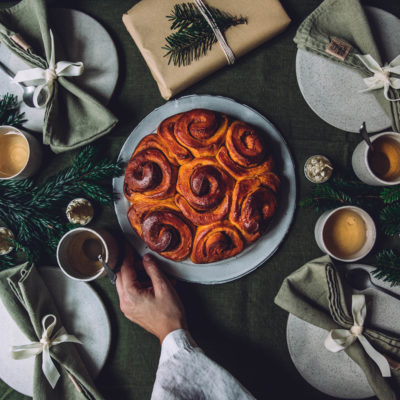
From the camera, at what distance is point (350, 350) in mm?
1111

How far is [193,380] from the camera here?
3.17ft

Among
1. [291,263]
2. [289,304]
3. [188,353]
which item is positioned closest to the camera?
[188,353]

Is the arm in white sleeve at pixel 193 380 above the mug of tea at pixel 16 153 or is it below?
below

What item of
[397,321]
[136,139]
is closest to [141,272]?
[136,139]

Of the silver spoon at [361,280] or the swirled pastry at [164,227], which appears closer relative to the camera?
the swirled pastry at [164,227]

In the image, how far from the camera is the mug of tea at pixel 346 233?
1.13 metres

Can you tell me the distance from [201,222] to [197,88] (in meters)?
0.57

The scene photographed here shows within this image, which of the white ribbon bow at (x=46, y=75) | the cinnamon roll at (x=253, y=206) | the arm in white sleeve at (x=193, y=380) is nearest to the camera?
the arm in white sleeve at (x=193, y=380)

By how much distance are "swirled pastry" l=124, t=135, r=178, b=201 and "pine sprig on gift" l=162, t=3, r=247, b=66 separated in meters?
0.36

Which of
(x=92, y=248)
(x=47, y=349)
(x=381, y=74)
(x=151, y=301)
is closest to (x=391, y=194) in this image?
(x=381, y=74)

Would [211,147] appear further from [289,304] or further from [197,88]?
[289,304]

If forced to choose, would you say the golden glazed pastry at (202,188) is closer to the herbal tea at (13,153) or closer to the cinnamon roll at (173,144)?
the cinnamon roll at (173,144)

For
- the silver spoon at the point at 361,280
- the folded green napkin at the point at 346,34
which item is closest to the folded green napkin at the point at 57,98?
the folded green napkin at the point at 346,34

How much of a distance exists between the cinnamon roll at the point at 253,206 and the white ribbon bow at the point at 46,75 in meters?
0.72
